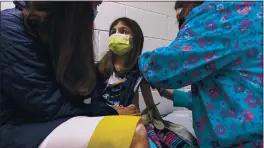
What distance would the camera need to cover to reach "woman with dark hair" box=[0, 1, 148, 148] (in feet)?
2.76

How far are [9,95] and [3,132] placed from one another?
0.12 m

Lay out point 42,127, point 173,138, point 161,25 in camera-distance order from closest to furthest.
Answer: point 42,127
point 173,138
point 161,25

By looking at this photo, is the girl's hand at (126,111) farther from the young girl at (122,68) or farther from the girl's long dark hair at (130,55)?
the girl's long dark hair at (130,55)

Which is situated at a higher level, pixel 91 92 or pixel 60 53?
pixel 60 53

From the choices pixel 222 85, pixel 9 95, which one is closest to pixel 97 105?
pixel 9 95

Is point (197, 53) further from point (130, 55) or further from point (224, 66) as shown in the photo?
point (130, 55)

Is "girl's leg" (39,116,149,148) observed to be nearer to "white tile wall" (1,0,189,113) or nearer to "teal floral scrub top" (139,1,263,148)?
"teal floral scrub top" (139,1,263,148)

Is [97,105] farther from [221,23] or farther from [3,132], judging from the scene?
[221,23]

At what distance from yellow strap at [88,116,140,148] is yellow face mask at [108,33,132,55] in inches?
25.1

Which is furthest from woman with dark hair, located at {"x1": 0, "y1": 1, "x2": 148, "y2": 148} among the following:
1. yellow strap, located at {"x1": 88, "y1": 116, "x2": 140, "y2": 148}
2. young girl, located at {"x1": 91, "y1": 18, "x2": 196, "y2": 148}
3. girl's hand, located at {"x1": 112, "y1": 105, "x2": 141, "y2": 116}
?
young girl, located at {"x1": 91, "y1": 18, "x2": 196, "y2": 148}

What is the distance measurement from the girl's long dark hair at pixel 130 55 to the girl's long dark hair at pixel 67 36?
440mm

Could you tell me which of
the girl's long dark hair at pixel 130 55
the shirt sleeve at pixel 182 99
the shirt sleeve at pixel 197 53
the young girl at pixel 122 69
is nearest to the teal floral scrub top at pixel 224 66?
the shirt sleeve at pixel 197 53

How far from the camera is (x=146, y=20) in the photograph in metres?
1.82

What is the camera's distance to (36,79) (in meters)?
0.90
